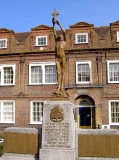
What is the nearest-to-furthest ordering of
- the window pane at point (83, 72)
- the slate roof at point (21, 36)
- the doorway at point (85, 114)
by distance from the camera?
the doorway at point (85, 114)
the window pane at point (83, 72)
the slate roof at point (21, 36)

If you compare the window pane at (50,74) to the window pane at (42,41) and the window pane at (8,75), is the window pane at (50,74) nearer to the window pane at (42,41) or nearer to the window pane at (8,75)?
the window pane at (42,41)

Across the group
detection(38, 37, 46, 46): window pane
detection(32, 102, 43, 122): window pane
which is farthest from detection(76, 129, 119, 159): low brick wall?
detection(38, 37, 46, 46): window pane

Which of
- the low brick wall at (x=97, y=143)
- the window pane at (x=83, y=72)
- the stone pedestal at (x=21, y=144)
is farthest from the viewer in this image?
the window pane at (x=83, y=72)

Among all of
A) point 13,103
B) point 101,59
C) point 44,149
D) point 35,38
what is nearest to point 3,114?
point 13,103

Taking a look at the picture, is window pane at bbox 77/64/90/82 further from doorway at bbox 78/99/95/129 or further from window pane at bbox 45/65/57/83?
window pane at bbox 45/65/57/83

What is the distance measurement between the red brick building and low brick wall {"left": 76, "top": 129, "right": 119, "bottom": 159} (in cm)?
1251

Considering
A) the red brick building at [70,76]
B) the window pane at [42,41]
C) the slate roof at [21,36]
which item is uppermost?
the slate roof at [21,36]

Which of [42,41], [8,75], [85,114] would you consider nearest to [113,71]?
[85,114]

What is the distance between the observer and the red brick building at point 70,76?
71.9ft

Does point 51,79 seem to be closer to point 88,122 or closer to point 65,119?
point 88,122

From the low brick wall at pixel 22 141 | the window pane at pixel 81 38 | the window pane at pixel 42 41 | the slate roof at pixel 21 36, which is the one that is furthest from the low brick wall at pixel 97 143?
the slate roof at pixel 21 36

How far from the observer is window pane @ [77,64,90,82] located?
22516 mm

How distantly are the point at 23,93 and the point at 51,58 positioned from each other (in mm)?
4287

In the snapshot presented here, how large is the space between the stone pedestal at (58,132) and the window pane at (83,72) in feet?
43.9
